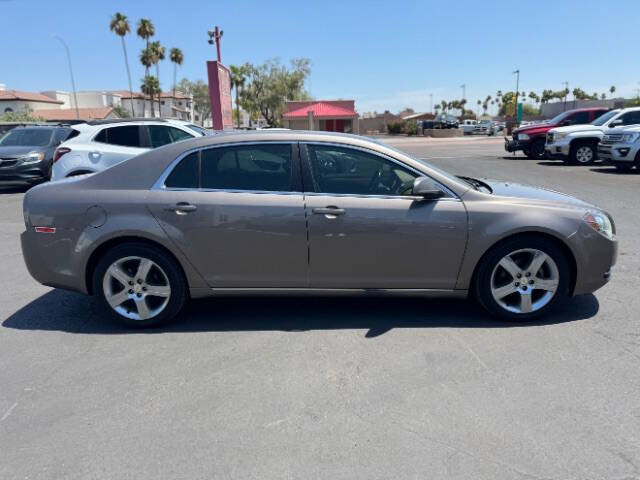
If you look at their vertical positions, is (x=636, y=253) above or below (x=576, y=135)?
below

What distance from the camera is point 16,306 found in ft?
15.0

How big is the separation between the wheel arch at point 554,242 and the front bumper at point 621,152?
453 inches

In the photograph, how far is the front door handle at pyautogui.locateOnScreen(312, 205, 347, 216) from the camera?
3.71 m

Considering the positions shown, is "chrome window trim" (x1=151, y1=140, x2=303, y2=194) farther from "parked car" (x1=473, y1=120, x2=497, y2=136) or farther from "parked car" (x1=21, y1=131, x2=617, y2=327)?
"parked car" (x1=473, y1=120, x2=497, y2=136)

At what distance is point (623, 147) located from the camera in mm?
13148

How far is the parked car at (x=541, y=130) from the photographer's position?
697 inches

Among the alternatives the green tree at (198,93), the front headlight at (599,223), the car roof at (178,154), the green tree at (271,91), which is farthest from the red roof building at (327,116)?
the green tree at (198,93)

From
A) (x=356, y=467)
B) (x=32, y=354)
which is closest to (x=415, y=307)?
(x=356, y=467)

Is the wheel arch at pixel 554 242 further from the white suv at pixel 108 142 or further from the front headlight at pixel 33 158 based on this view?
the front headlight at pixel 33 158

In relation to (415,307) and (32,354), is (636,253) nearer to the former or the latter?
(415,307)

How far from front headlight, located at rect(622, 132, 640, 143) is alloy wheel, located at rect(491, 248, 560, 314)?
11658 mm

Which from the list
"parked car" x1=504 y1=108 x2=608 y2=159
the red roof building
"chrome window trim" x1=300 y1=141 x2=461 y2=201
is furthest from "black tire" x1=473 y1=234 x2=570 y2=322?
the red roof building

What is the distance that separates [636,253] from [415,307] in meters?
3.46

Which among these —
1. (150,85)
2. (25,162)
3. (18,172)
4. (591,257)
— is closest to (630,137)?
(591,257)
